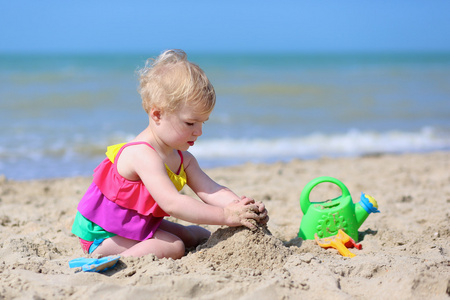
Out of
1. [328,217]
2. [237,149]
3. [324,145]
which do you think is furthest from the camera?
[324,145]

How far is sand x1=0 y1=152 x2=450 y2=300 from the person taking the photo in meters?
1.92

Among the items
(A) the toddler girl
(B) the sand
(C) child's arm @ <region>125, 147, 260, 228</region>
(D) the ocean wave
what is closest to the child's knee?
(A) the toddler girl

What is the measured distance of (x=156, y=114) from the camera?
238 centimetres

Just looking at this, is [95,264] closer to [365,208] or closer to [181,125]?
[181,125]

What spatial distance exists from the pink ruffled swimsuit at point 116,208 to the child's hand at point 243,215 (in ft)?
1.28

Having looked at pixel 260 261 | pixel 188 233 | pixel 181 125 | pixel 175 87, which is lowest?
pixel 260 261

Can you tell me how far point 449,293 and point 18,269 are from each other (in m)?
1.93

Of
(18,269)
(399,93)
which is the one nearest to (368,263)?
(18,269)

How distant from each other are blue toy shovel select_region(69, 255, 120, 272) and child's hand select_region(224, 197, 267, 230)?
0.57 m

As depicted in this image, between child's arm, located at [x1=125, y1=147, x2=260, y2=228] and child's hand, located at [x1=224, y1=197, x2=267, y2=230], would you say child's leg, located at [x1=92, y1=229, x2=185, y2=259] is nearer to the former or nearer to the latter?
child's arm, located at [x1=125, y1=147, x2=260, y2=228]

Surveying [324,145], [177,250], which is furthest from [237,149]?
[177,250]

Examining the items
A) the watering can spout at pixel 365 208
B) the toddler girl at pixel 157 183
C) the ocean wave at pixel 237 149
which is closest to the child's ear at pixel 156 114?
the toddler girl at pixel 157 183

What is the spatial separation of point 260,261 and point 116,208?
0.81m

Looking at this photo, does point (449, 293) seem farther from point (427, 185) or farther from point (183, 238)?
point (427, 185)
